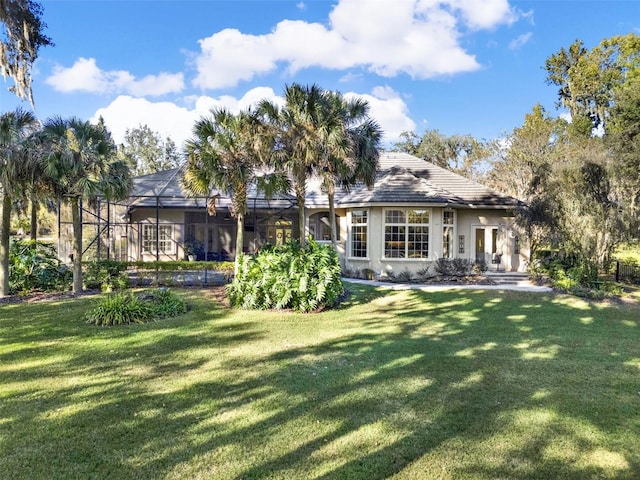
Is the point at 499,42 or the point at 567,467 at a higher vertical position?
the point at 499,42

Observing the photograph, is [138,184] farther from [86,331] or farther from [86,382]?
[86,382]

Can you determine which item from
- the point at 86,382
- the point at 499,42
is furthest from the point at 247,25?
the point at 86,382

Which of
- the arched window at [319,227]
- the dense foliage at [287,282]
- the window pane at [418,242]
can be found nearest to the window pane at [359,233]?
the window pane at [418,242]

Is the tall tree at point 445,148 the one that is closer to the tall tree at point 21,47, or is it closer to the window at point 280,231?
the window at point 280,231

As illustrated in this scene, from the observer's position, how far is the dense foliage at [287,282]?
10625 mm

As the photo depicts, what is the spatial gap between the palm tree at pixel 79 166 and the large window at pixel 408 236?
10320mm

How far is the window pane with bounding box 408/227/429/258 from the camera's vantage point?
54.7 ft

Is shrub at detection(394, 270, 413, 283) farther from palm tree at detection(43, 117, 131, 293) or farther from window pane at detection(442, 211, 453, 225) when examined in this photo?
palm tree at detection(43, 117, 131, 293)

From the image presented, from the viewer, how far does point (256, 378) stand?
227 inches

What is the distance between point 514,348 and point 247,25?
16.5m

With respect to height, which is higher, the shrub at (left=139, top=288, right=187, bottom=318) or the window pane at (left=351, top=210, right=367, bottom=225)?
the window pane at (left=351, top=210, right=367, bottom=225)

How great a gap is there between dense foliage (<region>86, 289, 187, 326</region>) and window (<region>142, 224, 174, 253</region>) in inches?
421

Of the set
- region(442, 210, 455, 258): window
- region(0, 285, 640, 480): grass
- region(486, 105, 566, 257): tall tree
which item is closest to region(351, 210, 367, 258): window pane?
region(442, 210, 455, 258): window

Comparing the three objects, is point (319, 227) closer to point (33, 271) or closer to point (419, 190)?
point (419, 190)
